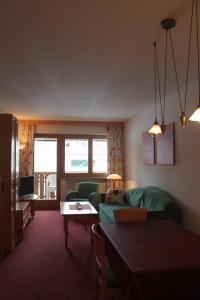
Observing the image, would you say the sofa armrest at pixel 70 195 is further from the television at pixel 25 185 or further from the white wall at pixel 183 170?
the white wall at pixel 183 170

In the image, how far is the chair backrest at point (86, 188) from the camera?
21.4 ft

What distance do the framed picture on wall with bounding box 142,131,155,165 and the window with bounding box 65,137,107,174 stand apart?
81.1 inches

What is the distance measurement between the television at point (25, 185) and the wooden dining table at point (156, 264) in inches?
159

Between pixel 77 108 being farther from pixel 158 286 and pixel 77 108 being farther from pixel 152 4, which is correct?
pixel 158 286

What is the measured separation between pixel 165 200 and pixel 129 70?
2177mm

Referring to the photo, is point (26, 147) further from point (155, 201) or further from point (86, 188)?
point (155, 201)

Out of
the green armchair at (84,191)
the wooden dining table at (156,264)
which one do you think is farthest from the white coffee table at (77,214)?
the wooden dining table at (156,264)

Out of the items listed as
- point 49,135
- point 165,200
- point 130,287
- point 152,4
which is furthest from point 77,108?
point 130,287

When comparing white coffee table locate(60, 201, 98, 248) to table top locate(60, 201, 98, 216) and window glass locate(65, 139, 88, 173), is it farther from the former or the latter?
window glass locate(65, 139, 88, 173)

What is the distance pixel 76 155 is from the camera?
7.36m

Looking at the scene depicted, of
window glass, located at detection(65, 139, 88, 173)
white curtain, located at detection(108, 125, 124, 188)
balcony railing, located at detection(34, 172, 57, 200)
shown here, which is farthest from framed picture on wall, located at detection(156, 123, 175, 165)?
balcony railing, located at detection(34, 172, 57, 200)

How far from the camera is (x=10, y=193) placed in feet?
12.7

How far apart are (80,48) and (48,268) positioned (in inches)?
112

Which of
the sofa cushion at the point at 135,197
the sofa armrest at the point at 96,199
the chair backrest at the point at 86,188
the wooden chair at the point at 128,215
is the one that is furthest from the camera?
the chair backrest at the point at 86,188
